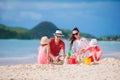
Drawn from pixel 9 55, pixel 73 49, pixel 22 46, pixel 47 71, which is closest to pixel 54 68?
pixel 47 71

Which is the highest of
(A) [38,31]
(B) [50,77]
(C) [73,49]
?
(A) [38,31]

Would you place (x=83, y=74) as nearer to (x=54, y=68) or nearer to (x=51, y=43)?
(x=54, y=68)

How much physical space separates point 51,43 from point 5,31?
5.90m

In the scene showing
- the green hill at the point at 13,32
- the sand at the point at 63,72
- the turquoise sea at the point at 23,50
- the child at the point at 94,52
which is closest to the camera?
the sand at the point at 63,72

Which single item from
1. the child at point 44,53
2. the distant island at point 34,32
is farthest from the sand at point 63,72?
the distant island at point 34,32

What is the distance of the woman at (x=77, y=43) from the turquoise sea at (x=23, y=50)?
7.48ft

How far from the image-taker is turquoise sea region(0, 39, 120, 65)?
927 centimetres

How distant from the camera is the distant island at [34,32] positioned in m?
11.0

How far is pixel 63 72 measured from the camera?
17.8 ft

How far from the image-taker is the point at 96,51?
6734 millimetres

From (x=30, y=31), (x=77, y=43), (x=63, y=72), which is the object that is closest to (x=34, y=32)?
(x=30, y=31)

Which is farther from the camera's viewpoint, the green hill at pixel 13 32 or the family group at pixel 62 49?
the green hill at pixel 13 32

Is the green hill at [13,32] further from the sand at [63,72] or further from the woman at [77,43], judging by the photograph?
the sand at [63,72]

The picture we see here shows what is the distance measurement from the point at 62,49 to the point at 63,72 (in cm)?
115
